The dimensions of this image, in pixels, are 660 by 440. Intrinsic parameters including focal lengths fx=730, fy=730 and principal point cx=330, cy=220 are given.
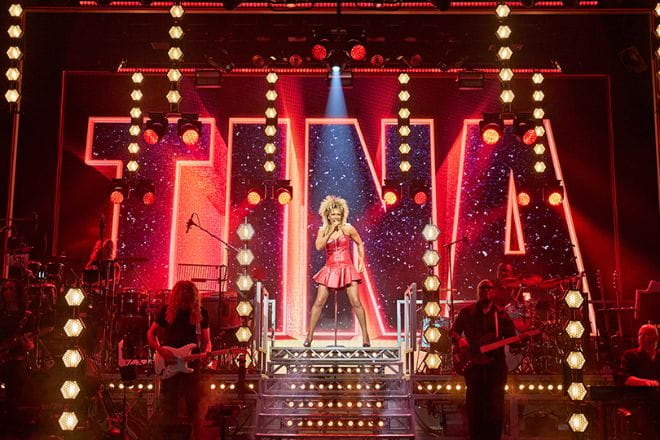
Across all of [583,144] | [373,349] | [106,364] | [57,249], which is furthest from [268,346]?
[583,144]

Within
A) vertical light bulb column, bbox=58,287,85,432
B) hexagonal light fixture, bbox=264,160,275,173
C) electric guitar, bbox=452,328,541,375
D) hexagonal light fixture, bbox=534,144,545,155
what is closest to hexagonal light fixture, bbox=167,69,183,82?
hexagonal light fixture, bbox=264,160,275,173

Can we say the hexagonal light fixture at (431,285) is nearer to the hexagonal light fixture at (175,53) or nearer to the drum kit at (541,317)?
the drum kit at (541,317)

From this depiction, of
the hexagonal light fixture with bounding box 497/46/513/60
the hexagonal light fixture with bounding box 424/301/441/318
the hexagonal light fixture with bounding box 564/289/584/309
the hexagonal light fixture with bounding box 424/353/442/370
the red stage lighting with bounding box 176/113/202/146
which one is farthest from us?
the red stage lighting with bounding box 176/113/202/146

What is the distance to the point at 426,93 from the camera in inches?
537

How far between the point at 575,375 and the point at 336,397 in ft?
9.36

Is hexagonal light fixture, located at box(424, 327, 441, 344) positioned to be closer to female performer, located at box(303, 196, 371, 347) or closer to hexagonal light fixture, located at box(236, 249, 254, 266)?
female performer, located at box(303, 196, 371, 347)

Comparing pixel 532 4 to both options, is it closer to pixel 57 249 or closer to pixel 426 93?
pixel 426 93

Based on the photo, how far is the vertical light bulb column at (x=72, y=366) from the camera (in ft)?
24.5

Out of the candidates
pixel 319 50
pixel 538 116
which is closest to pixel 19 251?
pixel 319 50

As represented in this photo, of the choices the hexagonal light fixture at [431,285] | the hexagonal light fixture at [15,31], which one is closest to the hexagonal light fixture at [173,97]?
the hexagonal light fixture at [15,31]

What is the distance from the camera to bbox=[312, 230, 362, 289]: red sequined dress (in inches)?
423

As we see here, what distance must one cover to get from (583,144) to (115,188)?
8.28m

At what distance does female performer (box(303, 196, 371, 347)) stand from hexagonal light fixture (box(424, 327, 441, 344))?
1.32m

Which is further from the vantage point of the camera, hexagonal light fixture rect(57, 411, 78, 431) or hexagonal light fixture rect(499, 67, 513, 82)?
hexagonal light fixture rect(499, 67, 513, 82)
